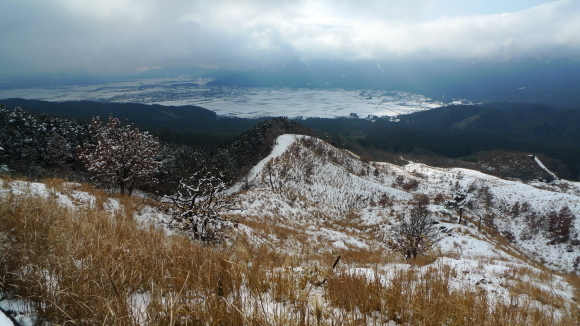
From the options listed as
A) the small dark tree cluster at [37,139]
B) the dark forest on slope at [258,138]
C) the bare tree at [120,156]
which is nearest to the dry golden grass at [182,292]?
the bare tree at [120,156]

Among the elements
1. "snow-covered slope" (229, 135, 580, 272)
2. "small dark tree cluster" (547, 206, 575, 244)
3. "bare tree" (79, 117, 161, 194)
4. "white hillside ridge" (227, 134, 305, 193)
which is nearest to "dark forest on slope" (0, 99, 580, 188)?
"white hillside ridge" (227, 134, 305, 193)

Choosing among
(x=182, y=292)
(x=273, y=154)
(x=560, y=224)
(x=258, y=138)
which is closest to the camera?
(x=182, y=292)

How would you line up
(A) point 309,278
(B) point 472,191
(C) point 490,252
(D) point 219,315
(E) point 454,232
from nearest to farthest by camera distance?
(D) point 219,315 < (A) point 309,278 < (C) point 490,252 < (E) point 454,232 < (B) point 472,191

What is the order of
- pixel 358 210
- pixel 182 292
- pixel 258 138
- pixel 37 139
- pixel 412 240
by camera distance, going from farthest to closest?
1. pixel 258 138
2. pixel 37 139
3. pixel 358 210
4. pixel 412 240
5. pixel 182 292

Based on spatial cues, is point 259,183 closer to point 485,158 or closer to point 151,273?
point 151,273

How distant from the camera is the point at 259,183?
3694cm

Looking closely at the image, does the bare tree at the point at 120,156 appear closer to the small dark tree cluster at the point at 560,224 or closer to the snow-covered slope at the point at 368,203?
the snow-covered slope at the point at 368,203

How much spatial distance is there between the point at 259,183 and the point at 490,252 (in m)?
27.0

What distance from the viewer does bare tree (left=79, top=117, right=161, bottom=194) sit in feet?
38.2

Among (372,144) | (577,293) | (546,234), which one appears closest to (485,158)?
(372,144)

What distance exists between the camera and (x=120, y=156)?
39.1 ft

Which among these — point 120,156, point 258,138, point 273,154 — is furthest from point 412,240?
point 258,138

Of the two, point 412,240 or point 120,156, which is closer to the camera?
point 120,156

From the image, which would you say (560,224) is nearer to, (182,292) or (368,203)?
(368,203)
